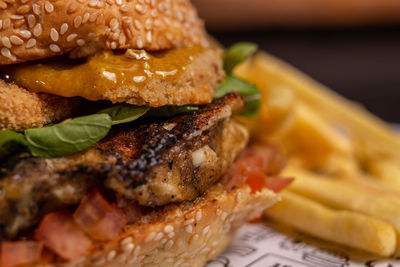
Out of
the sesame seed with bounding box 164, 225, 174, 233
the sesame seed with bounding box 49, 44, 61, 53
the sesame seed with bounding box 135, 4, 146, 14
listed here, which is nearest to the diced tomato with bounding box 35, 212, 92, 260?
the sesame seed with bounding box 164, 225, 174, 233

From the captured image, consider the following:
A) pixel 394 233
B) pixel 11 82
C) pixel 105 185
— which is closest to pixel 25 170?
pixel 105 185

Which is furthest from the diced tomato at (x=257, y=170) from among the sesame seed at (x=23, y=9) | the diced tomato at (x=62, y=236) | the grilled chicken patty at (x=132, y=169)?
the sesame seed at (x=23, y=9)

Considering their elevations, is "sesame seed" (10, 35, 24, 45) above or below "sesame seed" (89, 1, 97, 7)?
below

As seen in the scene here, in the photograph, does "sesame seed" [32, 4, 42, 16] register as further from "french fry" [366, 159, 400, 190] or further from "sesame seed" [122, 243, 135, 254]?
"french fry" [366, 159, 400, 190]

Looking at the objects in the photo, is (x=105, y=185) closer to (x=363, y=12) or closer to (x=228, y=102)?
(x=228, y=102)

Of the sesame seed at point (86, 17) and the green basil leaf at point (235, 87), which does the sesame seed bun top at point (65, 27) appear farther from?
the green basil leaf at point (235, 87)
